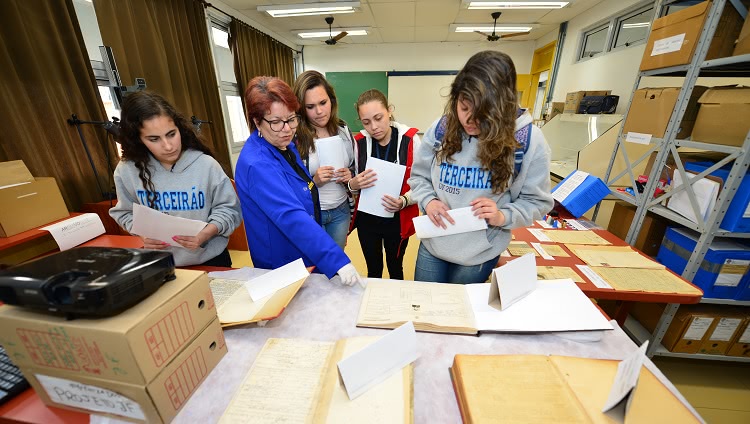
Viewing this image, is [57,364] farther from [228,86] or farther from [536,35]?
[536,35]

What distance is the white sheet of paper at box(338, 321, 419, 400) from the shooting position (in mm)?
547

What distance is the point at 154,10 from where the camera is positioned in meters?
2.66

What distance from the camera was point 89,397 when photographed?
0.54 m

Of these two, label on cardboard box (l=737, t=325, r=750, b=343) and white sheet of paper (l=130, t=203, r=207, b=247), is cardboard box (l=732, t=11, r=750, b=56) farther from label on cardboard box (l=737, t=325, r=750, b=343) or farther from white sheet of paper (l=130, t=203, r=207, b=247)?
white sheet of paper (l=130, t=203, r=207, b=247)

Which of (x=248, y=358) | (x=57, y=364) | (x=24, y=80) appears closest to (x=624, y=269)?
(x=248, y=358)

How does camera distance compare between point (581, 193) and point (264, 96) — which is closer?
point (264, 96)

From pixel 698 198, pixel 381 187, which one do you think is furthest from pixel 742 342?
pixel 381 187

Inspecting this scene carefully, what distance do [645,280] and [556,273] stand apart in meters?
0.38

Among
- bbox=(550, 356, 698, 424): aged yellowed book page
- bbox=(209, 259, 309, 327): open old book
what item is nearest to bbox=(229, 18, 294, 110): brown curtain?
bbox=(209, 259, 309, 327): open old book

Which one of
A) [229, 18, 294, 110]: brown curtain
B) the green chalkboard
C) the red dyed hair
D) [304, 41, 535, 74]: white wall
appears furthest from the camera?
the green chalkboard

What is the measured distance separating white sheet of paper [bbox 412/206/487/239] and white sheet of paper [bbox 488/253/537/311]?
216 mm

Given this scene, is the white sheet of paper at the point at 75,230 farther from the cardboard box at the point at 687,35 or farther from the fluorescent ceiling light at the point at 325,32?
the fluorescent ceiling light at the point at 325,32

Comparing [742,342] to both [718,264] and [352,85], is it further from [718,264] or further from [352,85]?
[352,85]

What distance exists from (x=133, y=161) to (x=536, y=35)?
255 inches
